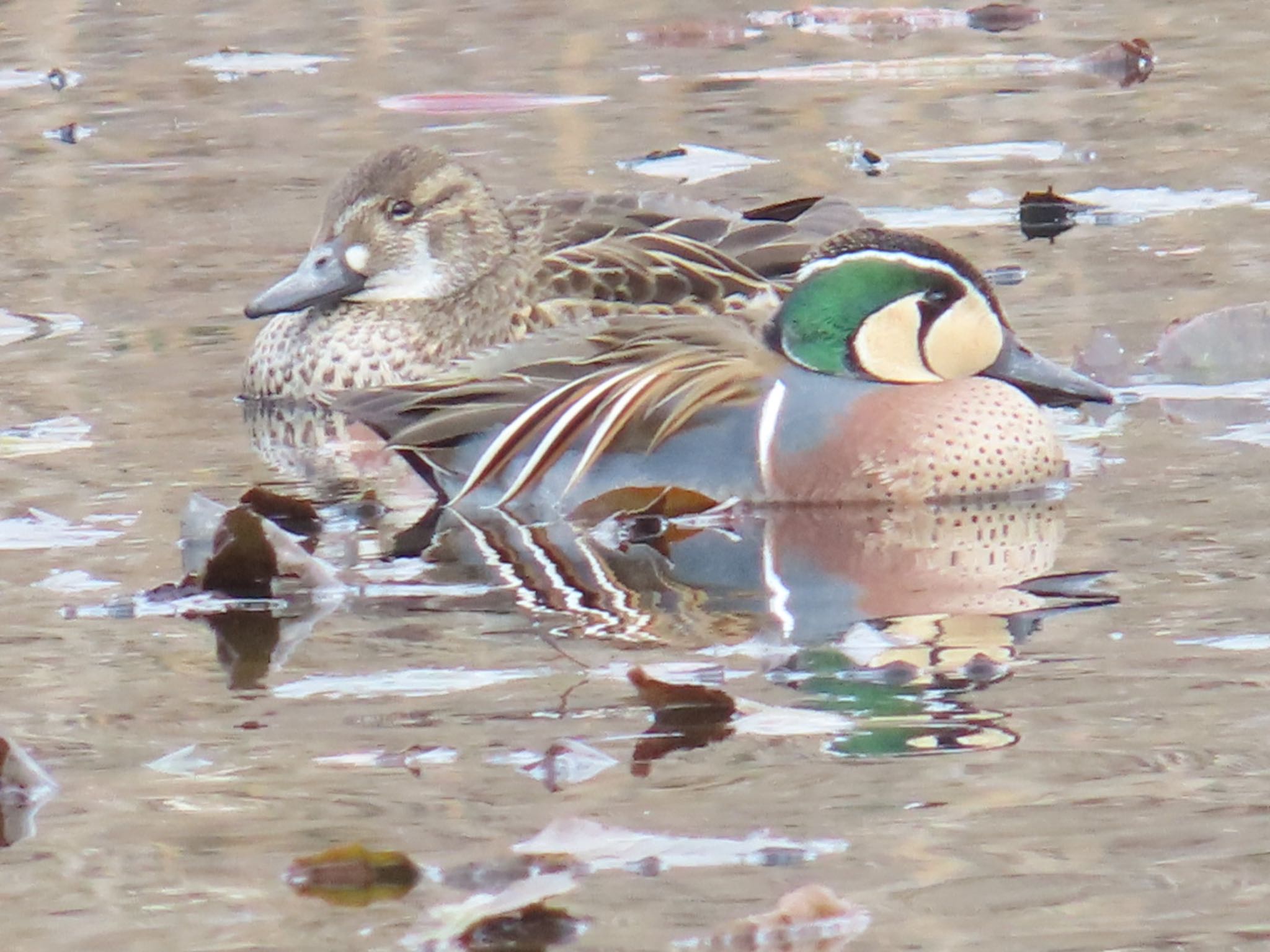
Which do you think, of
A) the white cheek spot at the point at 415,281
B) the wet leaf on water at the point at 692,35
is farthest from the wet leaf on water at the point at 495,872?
the wet leaf on water at the point at 692,35

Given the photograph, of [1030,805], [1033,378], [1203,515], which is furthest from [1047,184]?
[1030,805]

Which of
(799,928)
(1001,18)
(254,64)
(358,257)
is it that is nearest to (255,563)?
(799,928)

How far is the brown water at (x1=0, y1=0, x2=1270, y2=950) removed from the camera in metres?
3.94

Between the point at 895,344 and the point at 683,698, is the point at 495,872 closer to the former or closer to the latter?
the point at 683,698

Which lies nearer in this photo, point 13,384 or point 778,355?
point 778,355

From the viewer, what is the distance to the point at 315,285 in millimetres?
8781

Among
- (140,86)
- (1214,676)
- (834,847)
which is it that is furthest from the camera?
(140,86)

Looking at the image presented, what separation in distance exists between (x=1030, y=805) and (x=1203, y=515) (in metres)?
2.21

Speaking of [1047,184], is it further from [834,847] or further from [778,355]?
[834,847]

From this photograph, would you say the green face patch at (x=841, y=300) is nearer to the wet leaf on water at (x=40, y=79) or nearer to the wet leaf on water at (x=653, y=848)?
the wet leaf on water at (x=653, y=848)

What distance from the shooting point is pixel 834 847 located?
408cm

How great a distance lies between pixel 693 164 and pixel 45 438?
4321 mm

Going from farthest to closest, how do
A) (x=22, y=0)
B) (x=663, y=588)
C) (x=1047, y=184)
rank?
(x=22, y=0), (x=1047, y=184), (x=663, y=588)

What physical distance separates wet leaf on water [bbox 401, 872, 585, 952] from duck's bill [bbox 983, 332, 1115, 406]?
3395 millimetres
